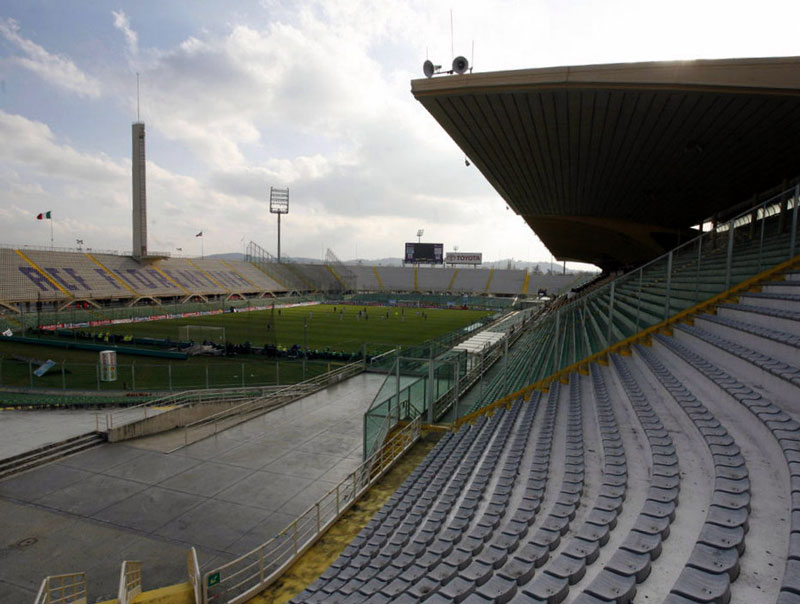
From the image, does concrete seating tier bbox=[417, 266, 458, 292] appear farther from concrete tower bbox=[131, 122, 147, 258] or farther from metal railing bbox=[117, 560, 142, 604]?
metal railing bbox=[117, 560, 142, 604]

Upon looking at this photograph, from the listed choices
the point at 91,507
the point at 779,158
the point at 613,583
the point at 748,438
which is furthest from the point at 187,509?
the point at 779,158

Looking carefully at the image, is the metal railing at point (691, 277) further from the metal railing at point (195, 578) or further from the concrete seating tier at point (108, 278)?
the concrete seating tier at point (108, 278)

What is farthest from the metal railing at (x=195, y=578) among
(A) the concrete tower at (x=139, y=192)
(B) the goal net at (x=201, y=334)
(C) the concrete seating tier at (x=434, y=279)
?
(C) the concrete seating tier at (x=434, y=279)

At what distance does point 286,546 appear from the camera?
8.25m

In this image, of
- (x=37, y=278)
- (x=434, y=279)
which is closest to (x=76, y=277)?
(x=37, y=278)

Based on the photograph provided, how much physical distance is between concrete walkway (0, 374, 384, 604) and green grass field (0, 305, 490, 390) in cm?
523

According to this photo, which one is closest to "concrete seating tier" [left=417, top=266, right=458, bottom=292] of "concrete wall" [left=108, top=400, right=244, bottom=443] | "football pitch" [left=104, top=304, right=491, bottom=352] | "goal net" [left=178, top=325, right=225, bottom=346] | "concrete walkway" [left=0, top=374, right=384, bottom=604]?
"football pitch" [left=104, top=304, right=491, bottom=352]

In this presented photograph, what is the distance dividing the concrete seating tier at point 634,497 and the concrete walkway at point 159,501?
404cm

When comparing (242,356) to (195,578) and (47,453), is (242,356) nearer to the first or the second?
(47,453)

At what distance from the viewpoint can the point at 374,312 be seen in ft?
172

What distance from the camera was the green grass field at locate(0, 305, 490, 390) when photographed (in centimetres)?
1955

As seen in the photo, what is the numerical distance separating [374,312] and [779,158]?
43579 millimetres

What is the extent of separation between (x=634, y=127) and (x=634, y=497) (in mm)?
8405

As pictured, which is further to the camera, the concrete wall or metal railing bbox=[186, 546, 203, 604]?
the concrete wall
